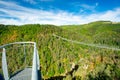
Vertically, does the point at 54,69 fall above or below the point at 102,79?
below

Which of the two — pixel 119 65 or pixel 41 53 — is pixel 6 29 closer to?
pixel 41 53

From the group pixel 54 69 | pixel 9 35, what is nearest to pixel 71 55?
pixel 54 69

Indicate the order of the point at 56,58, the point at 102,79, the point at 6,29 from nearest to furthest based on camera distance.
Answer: the point at 102,79 → the point at 56,58 → the point at 6,29

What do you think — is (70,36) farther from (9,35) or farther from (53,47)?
(9,35)

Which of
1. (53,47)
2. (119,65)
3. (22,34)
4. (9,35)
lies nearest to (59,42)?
(53,47)

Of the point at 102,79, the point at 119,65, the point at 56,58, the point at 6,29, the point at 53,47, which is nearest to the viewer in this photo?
the point at 102,79

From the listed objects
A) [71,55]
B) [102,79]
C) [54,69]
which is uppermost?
[102,79]

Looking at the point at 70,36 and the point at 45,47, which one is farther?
the point at 70,36

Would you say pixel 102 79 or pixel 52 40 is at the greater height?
pixel 102 79

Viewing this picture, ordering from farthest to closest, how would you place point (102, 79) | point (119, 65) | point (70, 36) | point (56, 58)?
1. point (70, 36)
2. point (56, 58)
3. point (119, 65)
4. point (102, 79)
